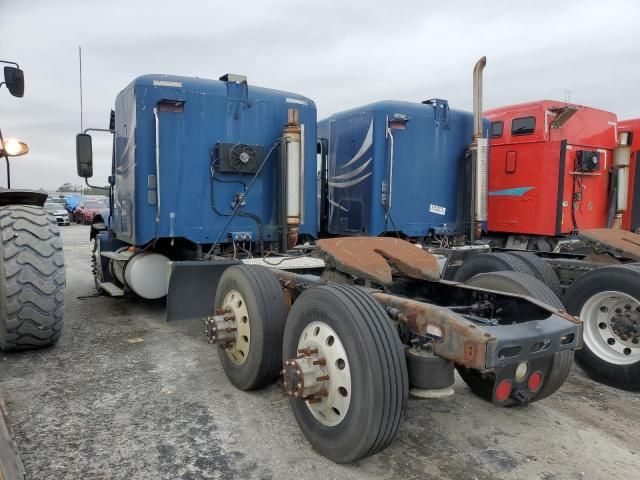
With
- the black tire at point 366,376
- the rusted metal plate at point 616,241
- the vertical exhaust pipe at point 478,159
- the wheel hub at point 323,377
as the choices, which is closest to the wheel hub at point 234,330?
the wheel hub at point 323,377

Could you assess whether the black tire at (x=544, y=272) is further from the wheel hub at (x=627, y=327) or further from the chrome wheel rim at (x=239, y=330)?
the chrome wheel rim at (x=239, y=330)

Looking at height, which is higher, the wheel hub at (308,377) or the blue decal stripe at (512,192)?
the blue decal stripe at (512,192)

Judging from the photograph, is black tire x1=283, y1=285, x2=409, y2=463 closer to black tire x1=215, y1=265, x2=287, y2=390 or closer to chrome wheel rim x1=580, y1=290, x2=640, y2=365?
black tire x1=215, y1=265, x2=287, y2=390

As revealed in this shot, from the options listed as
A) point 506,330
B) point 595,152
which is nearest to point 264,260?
point 506,330

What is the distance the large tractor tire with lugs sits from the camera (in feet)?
14.4

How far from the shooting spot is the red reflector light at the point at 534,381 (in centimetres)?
292

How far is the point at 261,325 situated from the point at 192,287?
62.5 inches

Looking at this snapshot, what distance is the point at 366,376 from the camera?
258 cm

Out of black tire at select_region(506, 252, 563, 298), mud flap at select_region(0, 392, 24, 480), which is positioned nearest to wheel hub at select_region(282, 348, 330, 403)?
mud flap at select_region(0, 392, 24, 480)

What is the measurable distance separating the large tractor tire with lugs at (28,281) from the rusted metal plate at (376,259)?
99.6 inches

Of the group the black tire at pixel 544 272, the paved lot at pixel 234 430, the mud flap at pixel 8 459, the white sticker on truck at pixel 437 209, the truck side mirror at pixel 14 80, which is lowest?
the paved lot at pixel 234 430

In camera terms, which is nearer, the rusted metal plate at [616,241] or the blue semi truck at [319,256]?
the blue semi truck at [319,256]

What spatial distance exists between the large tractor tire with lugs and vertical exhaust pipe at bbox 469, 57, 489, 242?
5159mm

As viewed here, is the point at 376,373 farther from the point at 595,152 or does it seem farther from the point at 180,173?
the point at 595,152
